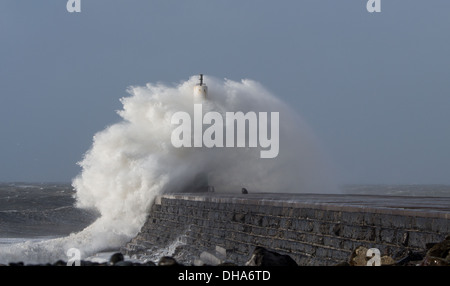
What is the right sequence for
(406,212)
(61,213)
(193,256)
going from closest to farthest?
(406,212), (193,256), (61,213)

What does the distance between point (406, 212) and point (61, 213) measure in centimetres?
2384

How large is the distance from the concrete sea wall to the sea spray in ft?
7.24

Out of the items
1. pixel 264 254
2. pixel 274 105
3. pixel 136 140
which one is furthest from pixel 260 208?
pixel 274 105

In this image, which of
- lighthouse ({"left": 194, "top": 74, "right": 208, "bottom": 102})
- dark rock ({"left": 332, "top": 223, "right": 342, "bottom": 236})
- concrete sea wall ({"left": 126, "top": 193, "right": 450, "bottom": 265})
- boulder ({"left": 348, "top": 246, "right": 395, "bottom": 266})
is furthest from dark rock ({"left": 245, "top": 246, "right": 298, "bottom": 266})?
lighthouse ({"left": 194, "top": 74, "right": 208, "bottom": 102})

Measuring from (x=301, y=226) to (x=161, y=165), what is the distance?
8.46 meters

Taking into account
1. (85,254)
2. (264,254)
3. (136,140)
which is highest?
(136,140)

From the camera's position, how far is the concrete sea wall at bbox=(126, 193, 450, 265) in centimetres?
654

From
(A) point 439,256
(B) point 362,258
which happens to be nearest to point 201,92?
(B) point 362,258

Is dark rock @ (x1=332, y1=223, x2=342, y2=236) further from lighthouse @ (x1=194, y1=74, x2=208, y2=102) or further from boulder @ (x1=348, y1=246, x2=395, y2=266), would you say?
lighthouse @ (x1=194, y1=74, x2=208, y2=102)

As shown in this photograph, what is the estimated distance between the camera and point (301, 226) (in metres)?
8.23

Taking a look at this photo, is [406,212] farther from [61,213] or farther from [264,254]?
[61,213]

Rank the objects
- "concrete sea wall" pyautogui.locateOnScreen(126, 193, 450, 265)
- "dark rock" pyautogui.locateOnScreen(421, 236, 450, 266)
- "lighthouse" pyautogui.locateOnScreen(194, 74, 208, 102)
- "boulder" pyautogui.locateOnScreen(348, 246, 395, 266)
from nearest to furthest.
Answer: "dark rock" pyautogui.locateOnScreen(421, 236, 450, 266), "boulder" pyautogui.locateOnScreen(348, 246, 395, 266), "concrete sea wall" pyautogui.locateOnScreen(126, 193, 450, 265), "lighthouse" pyautogui.locateOnScreen(194, 74, 208, 102)

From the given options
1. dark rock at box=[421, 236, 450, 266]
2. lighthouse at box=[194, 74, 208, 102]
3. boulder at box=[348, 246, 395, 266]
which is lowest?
boulder at box=[348, 246, 395, 266]

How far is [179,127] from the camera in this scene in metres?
17.9
